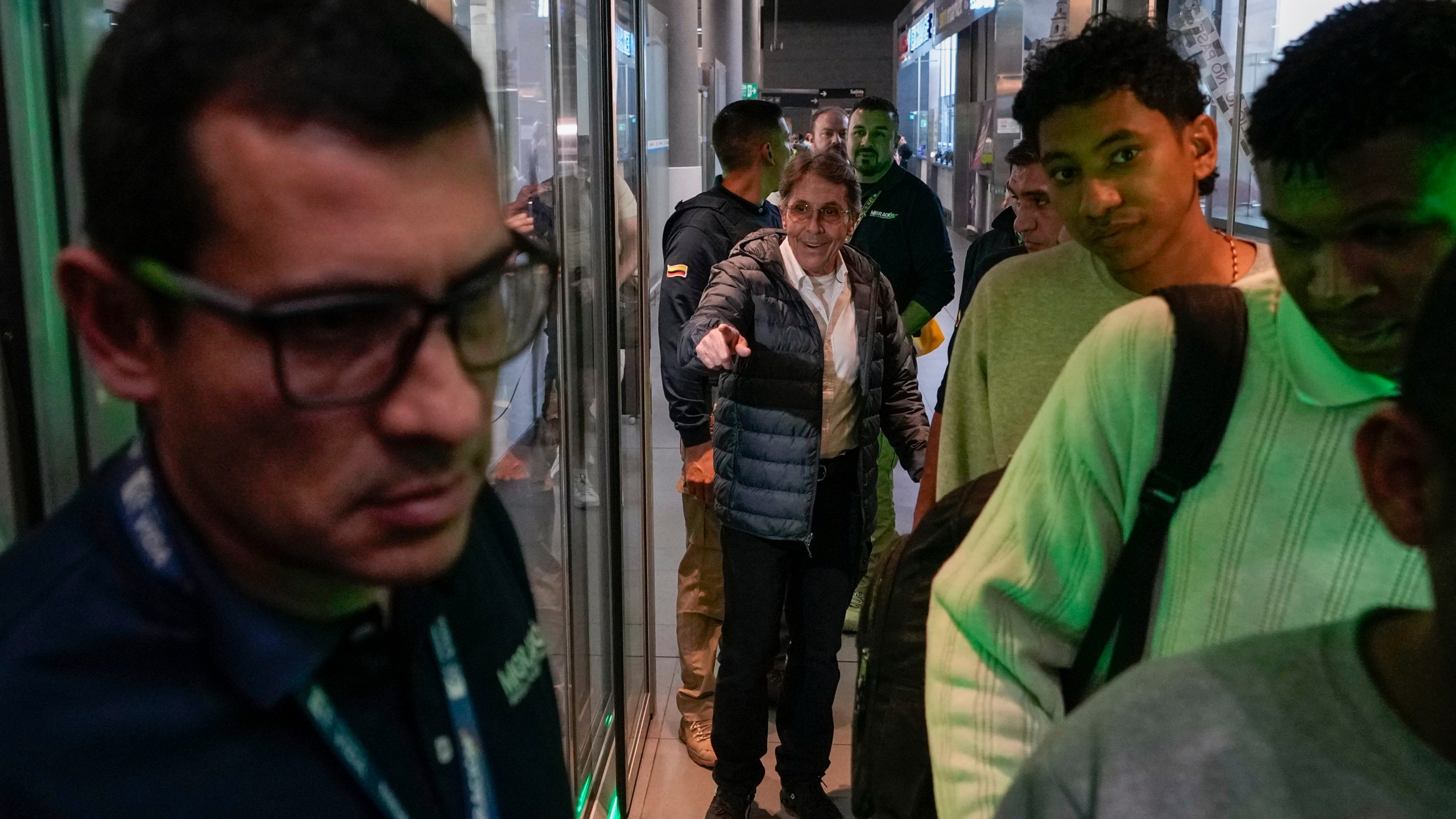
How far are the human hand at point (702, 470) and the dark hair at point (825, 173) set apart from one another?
2.37ft

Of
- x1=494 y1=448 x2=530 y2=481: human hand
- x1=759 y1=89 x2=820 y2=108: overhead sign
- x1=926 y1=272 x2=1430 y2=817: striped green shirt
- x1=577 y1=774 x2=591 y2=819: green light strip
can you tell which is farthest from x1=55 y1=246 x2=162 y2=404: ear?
x1=759 y1=89 x2=820 y2=108: overhead sign

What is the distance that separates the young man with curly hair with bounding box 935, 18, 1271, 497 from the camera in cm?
154

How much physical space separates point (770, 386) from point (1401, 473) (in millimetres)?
2309

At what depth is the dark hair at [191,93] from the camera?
0.60 metres

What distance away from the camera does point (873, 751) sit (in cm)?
144

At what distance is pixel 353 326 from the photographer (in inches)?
25.4

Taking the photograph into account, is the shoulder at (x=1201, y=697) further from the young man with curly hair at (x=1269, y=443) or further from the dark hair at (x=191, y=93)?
the dark hair at (x=191, y=93)

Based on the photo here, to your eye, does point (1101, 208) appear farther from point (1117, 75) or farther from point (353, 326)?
point (353, 326)

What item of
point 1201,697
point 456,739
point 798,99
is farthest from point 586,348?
point 798,99

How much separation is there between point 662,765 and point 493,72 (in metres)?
2.21

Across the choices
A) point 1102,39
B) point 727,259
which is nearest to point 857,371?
point 727,259

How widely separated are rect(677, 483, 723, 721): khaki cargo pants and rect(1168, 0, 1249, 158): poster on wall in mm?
1918

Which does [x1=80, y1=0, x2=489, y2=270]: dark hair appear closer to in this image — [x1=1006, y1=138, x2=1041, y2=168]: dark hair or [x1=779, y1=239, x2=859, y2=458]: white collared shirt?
[x1=779, y1=239, x2=859, y2=458]: white collared shirt

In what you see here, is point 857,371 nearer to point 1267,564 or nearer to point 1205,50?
point 1205,50
